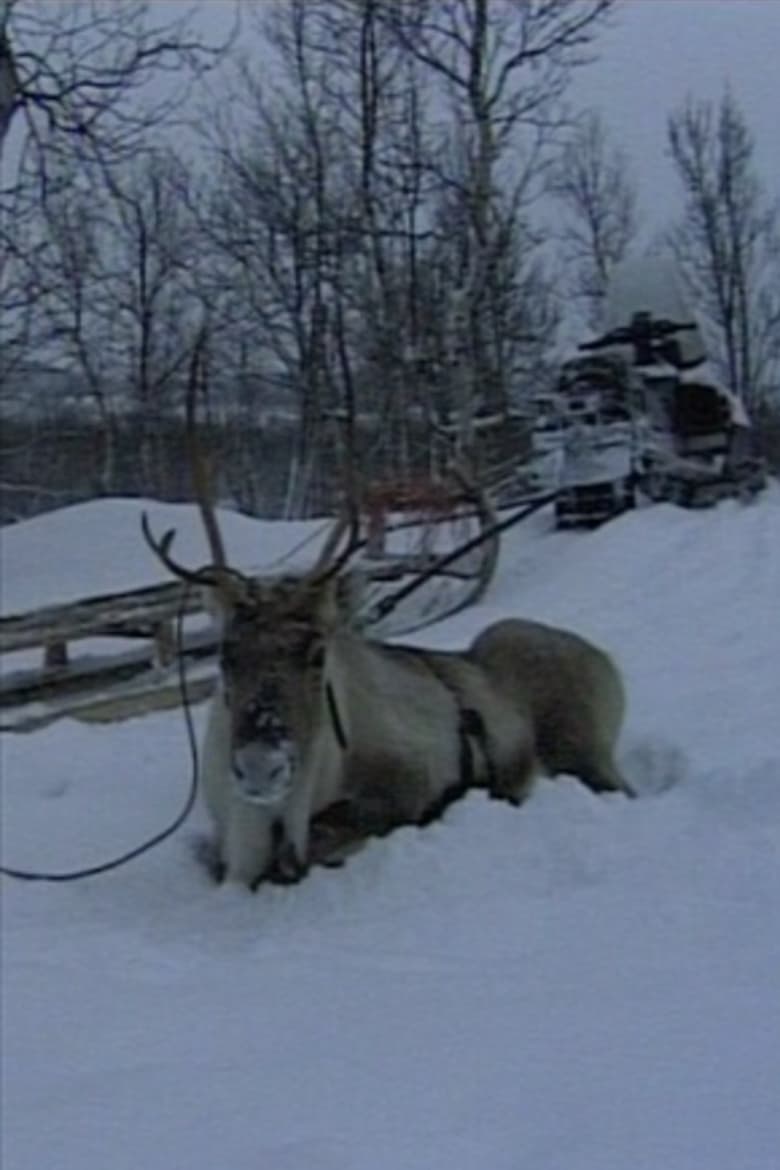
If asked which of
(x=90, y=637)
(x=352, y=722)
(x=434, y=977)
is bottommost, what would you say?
(x=90, y=637)

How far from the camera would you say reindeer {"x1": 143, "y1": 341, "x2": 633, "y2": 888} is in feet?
13.6

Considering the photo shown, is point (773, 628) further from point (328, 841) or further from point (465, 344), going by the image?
point (465, 344)

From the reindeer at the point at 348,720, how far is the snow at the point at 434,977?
0.47 ft

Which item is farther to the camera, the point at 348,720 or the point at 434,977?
the point at 348,720

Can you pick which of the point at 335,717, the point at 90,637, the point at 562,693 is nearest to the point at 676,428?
the point at 90,637

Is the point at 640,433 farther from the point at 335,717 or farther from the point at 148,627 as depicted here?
the point at 335,717

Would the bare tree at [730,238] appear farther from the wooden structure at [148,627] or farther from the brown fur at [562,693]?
the wooden structure at [148,627]

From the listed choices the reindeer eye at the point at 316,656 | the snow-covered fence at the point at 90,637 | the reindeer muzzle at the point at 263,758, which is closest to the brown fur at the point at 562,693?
the reindeer eye at the point at 316,656

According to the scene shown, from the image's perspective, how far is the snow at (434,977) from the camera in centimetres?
234

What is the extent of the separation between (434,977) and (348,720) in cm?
142

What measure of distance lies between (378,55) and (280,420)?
8.54 m

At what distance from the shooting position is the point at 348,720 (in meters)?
4.52

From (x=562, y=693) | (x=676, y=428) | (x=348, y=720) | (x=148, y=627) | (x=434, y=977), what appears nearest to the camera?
(x=434, y=977)

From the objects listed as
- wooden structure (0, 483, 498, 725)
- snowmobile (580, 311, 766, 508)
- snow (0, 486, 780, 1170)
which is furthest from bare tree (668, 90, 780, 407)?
snowmobile (580, 311, 766, 508)
